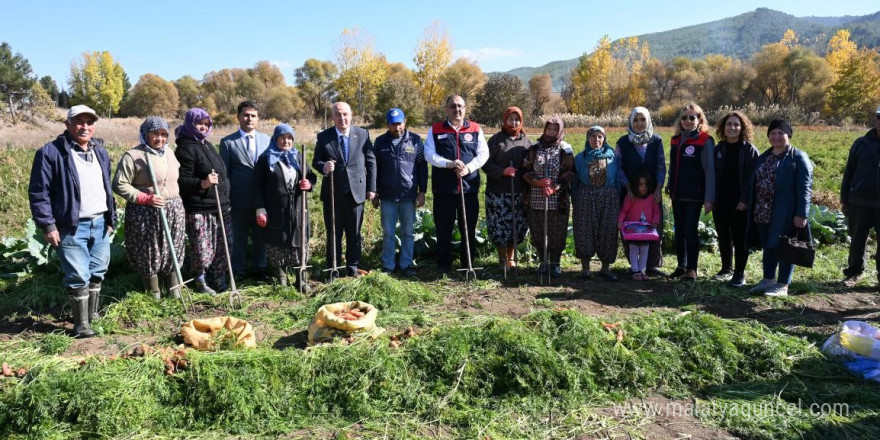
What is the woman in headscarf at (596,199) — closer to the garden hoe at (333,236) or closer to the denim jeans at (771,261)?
the denim jeans at (771,261)

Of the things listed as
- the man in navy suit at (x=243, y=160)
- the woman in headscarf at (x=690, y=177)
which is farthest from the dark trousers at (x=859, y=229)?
the man in navy suit at (x=243, y=160)

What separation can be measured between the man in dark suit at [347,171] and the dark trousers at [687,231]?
3532mm

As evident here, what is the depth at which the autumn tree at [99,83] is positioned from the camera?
5922 cm

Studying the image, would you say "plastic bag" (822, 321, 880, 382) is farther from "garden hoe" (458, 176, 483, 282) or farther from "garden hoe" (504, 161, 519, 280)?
"garden hoe" (458, 176, 483, 282)

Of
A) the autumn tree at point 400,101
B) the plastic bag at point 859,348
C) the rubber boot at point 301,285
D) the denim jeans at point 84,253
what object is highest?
the autumn tree at point 400,101

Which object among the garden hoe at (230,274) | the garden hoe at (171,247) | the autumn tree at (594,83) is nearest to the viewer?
the garden hoe at (171,247)

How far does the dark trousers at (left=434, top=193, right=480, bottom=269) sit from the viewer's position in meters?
6.31

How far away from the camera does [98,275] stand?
185 inches

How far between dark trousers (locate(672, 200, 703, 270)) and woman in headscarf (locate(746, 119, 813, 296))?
0.56 meters

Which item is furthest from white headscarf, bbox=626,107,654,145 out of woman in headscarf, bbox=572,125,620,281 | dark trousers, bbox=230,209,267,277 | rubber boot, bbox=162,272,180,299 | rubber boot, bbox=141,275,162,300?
rubber boot, bbox=141,275,162,300

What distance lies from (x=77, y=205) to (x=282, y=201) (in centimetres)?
180

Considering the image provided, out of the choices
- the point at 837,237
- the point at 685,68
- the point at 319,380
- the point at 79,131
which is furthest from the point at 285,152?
the point at 685,68

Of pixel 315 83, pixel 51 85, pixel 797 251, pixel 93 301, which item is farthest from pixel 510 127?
pixel 51 85

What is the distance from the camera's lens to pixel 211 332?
14.0ft
